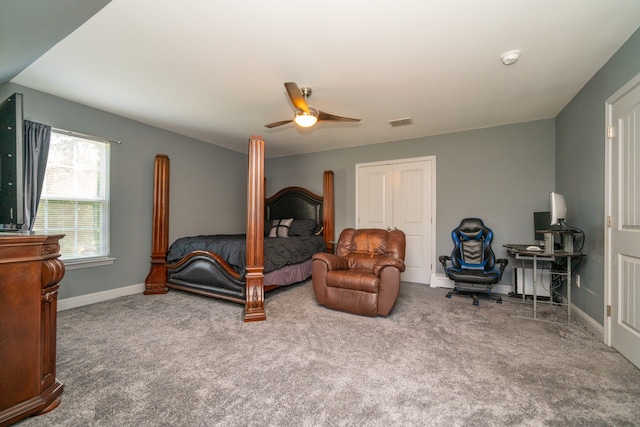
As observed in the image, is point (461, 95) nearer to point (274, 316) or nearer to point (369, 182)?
point (369, 182)

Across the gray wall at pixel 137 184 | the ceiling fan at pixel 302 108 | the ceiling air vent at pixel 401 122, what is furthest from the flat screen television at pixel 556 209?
the gray wall at pixel 137 184

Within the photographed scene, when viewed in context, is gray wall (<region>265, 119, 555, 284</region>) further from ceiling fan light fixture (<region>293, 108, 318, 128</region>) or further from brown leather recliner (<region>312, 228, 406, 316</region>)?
ceiling fan light fixture (<region>293, 108, 318, 128</region>)

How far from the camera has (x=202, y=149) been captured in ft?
16.1

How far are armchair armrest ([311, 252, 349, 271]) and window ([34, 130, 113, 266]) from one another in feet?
9.14

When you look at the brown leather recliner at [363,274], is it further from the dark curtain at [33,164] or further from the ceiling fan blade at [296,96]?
the dark curtain at [33,164]

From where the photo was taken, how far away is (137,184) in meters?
3.89

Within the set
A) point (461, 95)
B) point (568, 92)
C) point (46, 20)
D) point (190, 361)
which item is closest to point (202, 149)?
point (46, 20)

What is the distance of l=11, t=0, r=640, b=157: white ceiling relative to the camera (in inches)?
71.9

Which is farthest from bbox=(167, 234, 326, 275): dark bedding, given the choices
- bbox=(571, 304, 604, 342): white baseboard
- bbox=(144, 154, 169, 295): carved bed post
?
bbox=(571, 304, 604, 342): white baseboard

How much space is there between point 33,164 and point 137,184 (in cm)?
113

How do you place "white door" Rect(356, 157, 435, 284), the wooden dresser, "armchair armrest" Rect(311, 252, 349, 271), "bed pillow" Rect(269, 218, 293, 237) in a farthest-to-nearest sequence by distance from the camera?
1. "bed pillow" Rect(269, 218, 293, 237)
2. "white door" Rect(356, 157, 435, 284)
3. "armchair armrest" Rect(311, 252, 349, 271)
4. the wooden dresser

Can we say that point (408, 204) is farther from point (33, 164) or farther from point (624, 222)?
point (33, 164)

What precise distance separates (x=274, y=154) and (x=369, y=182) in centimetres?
220

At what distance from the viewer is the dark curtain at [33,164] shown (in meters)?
2.78
